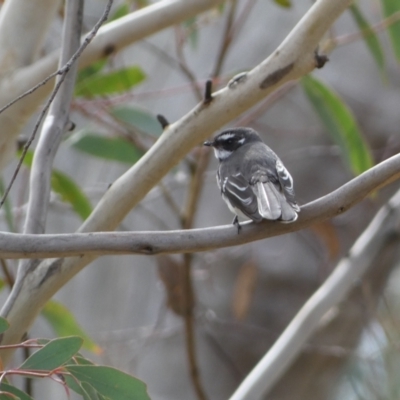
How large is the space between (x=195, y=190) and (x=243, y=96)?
1036 millimetres

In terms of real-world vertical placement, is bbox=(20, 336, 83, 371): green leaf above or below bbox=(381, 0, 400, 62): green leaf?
below

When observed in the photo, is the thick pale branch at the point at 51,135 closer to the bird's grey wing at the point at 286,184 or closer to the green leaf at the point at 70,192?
the bird's grey wing at the point at 286,184

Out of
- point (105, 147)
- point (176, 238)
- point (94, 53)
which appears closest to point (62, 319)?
point (105, 147)

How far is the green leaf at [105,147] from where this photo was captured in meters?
2.47

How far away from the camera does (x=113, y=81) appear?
7.92 feet

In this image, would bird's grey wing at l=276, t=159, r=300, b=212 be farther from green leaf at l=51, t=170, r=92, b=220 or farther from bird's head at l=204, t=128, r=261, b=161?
green leaf at l=51, t=170, r=92, b=220

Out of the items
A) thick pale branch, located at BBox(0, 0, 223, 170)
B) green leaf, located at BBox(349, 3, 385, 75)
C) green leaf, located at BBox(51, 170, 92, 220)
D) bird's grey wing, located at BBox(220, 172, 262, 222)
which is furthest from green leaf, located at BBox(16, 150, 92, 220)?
green leaf, located at BBox(349, 3, 385, 75)

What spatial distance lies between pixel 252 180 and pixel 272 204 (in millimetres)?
295

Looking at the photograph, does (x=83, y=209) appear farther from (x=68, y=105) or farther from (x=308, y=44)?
(x=308, y=44)

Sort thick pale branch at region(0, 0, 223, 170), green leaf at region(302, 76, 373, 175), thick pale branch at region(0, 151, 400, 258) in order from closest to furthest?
thick pale branch at region(0, 151, 400, 258)
thick pale branch at region(0, 0, 223, 170)
green leaf at region(302, 76, 373, 175)

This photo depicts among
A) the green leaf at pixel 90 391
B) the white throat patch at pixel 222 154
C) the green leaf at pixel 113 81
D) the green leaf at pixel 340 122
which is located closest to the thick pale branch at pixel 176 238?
the green leaf at pixel 90 391

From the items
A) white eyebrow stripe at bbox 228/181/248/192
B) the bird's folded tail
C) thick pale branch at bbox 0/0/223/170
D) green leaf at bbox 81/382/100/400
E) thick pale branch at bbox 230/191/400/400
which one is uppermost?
thick pale branch at bbox 0/0/223/170

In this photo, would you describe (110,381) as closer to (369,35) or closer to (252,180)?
(252,180)

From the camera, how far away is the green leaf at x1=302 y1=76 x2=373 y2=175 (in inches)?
87.7
